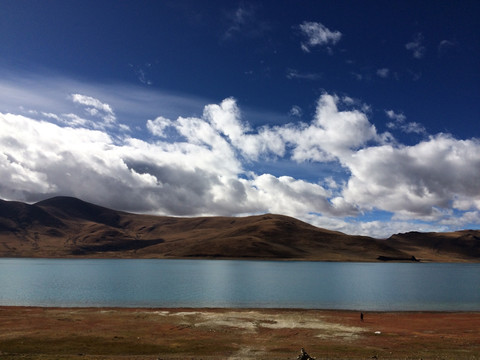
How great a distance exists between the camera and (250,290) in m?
101

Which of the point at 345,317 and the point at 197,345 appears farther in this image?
the point at 345,317

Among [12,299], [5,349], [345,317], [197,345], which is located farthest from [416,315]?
[12,299]

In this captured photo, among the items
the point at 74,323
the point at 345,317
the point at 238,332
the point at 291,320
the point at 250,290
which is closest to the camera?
the point at 238,332

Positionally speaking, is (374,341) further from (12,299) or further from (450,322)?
(12,299)

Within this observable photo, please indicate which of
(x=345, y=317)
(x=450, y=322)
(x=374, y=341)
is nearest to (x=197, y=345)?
(x=374, y=341)

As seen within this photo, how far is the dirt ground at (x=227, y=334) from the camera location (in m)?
36.2

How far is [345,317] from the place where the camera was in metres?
60.7

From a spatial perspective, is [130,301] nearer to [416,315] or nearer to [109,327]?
[109,327]

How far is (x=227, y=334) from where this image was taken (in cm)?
4556

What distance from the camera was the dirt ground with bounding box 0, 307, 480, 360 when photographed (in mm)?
36188

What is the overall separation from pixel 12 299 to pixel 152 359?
63.0 m

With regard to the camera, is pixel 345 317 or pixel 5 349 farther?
pixel 345 317

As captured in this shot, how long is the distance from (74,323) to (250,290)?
185ft

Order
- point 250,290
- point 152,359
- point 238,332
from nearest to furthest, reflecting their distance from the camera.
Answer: point 152,359 → point 238,332 → point 250,290
